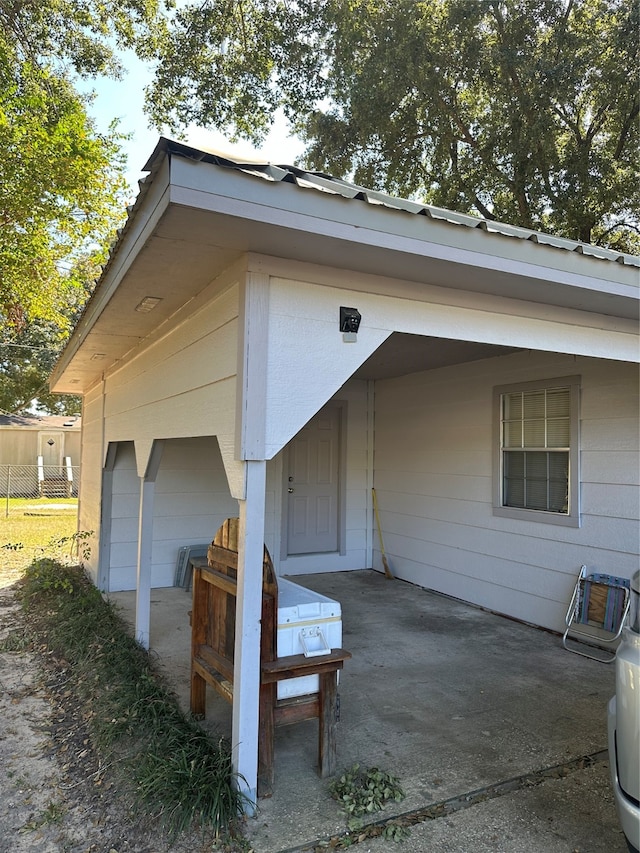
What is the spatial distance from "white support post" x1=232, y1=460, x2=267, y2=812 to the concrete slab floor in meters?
0.23

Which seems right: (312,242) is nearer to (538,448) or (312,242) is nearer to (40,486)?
(538,448)

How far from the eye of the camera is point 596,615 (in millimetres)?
4355

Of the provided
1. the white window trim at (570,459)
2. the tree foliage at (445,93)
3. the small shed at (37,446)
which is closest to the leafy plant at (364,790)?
the white window trim at (570,459)

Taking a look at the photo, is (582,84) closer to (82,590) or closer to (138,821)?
(82,590)

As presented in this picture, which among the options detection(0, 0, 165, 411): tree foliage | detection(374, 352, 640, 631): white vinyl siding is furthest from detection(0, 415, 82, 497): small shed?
detection(374, 352, 640, 631): white vinyl siding

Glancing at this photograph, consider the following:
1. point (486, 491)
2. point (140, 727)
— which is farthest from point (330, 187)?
point (486, 491)

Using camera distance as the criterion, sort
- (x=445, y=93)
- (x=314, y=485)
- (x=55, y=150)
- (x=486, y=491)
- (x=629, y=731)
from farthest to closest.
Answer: (x=445, y=93) < (x=55, y=150) < (x=314, y=485) < (x=486, y=491) < (x=629, y=731)

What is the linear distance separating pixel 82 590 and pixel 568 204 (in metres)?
8.56

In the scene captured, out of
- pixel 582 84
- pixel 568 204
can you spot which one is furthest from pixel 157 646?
pixel 582 84

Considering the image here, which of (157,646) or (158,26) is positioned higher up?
(158,26)

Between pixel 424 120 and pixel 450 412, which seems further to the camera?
pixel 424 120

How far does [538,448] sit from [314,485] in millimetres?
2982

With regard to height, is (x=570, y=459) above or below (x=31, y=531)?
above

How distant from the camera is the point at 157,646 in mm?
4312
